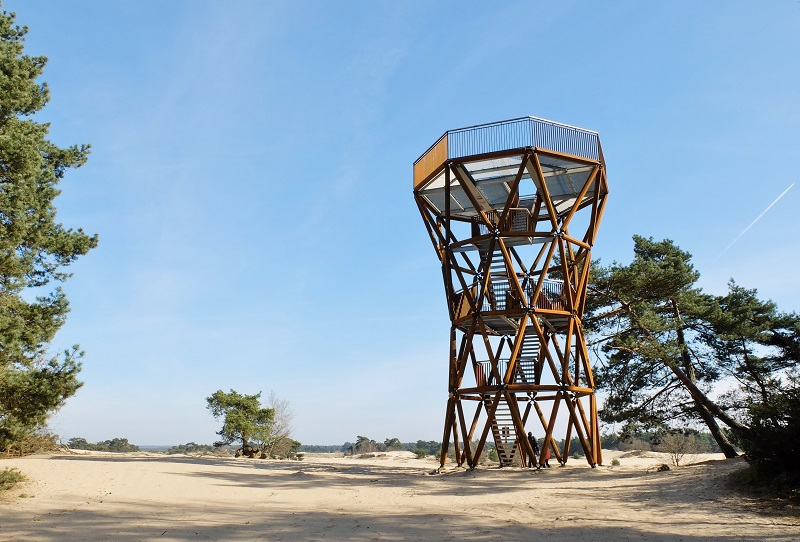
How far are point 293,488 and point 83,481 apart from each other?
4.78 meters

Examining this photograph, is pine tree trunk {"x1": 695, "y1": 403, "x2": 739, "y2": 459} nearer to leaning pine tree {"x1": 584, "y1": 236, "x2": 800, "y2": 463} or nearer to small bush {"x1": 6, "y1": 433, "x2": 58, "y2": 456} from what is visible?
leaning pine tree {"x1": 584, "y1": 236, "x2": 800, "y2": 463}

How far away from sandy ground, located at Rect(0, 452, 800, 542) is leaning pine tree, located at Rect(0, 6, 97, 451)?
188cm

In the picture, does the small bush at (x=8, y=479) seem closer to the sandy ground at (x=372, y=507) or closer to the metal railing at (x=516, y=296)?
the sandy ground at (x=372, y=507)

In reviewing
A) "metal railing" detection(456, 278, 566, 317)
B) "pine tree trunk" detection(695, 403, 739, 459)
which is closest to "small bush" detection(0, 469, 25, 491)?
"metal railing" detection(456, 278, 566, 317)

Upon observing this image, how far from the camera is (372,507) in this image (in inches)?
444

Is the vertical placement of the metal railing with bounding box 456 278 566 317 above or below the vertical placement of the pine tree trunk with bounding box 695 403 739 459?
above


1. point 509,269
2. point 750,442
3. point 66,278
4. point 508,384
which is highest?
point 509,269

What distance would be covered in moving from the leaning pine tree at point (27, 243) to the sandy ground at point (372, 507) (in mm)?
1881

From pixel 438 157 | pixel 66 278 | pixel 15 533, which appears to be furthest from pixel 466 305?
pixel 15 533

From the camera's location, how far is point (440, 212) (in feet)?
71.6

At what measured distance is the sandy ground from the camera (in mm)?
8805

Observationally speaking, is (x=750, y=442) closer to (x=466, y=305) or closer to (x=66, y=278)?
(x=466, y=305)

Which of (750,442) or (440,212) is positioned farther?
(440,212)

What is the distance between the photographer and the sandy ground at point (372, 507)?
347 inches
